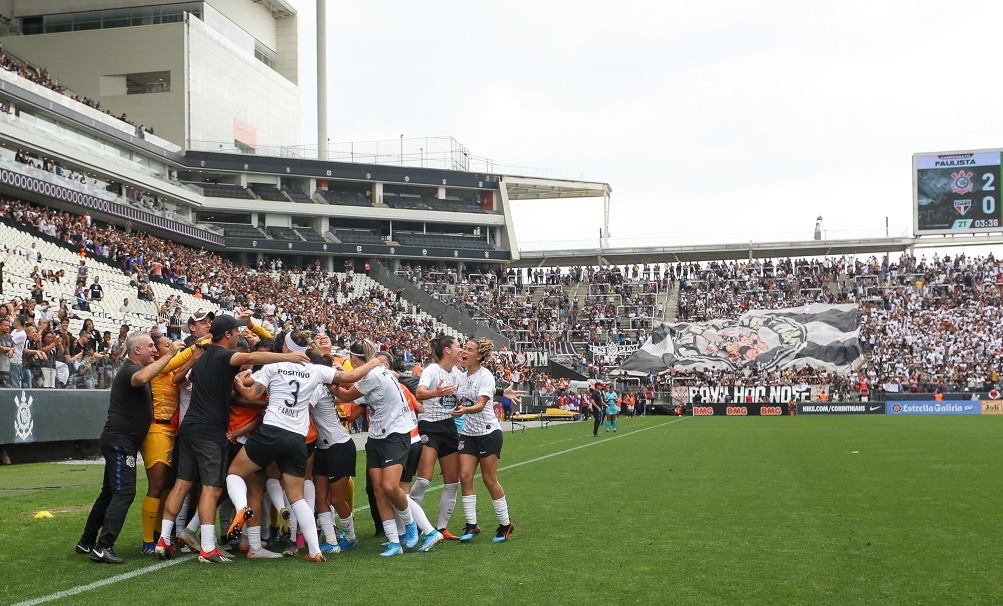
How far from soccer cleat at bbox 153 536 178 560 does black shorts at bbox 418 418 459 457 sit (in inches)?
106

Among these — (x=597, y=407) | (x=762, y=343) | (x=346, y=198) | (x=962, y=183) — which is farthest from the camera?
(x=346, y=198)

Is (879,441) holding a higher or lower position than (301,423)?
lower

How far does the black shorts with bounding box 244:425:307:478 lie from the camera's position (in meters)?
8.57

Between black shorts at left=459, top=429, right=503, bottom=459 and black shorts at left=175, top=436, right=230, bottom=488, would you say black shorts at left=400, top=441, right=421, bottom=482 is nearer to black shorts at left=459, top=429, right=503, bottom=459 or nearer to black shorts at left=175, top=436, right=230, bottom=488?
black shorts at left=459, top=429, right=503, bottom=459

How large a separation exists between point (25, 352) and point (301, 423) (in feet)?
43.0

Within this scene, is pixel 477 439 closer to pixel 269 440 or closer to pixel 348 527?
pixel 348 527

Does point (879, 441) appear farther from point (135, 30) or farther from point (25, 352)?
point (135, 30)

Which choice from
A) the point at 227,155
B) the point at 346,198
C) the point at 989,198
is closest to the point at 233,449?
the point at 227,155

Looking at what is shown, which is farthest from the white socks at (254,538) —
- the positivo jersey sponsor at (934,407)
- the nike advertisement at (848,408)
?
the positivo jersey sponsor at (934,407)

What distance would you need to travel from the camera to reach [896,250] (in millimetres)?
69750

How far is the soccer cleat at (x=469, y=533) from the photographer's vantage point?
32.1 ft

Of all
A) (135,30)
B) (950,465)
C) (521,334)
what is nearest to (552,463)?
(950,465)

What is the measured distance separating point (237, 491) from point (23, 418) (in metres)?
12.8

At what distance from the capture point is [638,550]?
903cm
